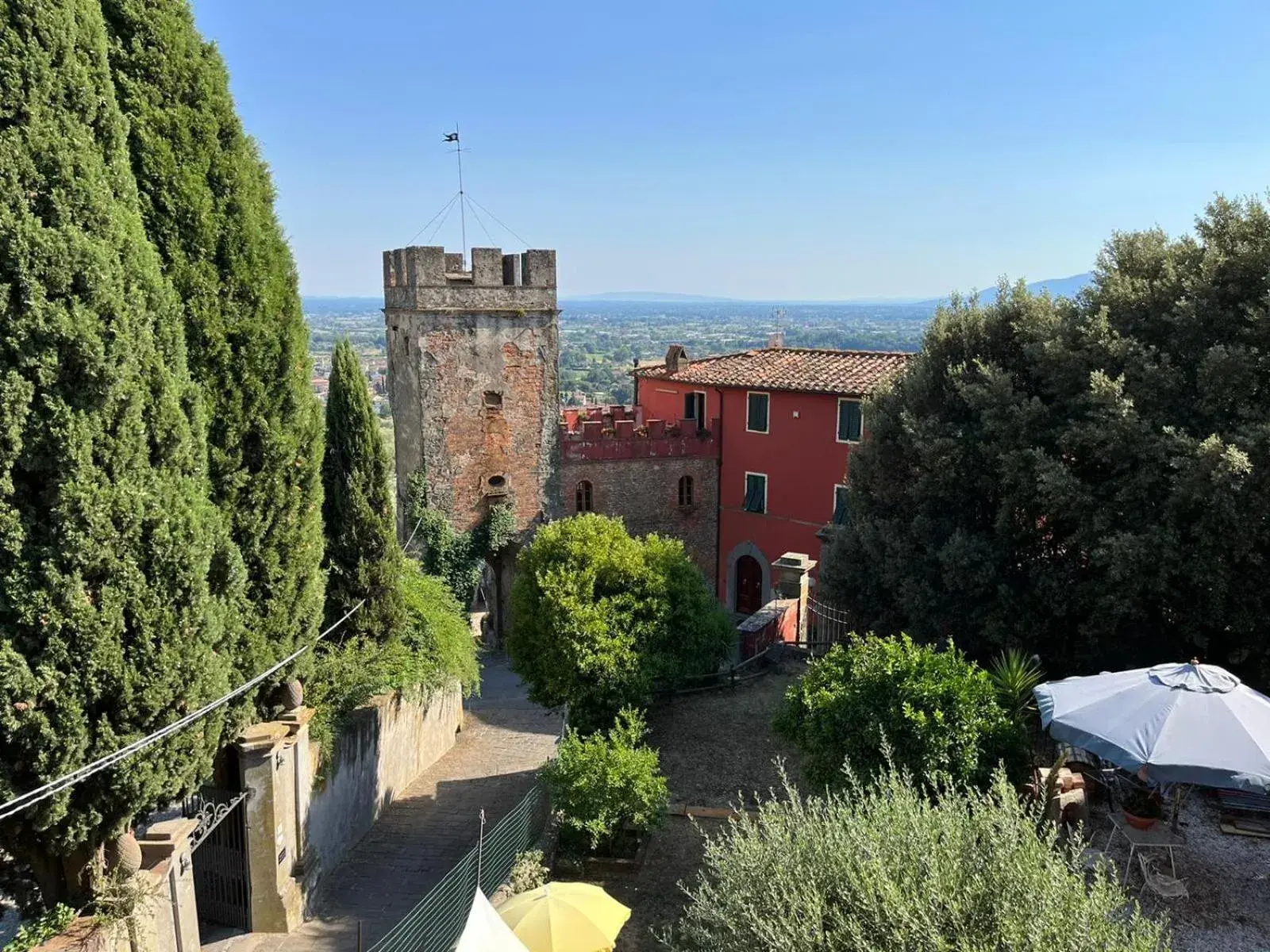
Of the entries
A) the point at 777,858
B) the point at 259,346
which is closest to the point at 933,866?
the point at 777,858

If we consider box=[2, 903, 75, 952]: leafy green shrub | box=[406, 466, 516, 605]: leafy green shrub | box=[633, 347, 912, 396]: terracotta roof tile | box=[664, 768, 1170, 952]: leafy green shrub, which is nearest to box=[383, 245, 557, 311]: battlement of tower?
box=[406, 466, 516, 605]: leafy green shrub

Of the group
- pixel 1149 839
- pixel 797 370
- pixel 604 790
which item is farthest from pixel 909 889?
pixel 797 370

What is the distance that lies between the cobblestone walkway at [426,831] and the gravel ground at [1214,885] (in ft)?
28.3

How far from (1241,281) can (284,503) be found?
515 inches

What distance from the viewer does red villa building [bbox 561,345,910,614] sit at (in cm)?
2681

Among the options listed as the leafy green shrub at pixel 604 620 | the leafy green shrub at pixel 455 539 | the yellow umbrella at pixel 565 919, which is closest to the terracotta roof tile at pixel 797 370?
the leafy green shrub at pixel 455 539

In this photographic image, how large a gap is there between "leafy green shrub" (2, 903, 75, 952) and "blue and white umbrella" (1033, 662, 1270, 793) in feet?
30.1

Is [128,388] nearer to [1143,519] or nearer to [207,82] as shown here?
[207,82]

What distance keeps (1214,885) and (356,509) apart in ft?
39.3

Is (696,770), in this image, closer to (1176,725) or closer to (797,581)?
(797,581)

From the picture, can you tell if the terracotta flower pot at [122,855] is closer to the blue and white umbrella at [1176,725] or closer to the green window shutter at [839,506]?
the blue and white umbrella at [1176,725]

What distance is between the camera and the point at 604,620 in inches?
527

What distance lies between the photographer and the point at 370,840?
13820 mm

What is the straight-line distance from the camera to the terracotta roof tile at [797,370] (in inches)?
1036
